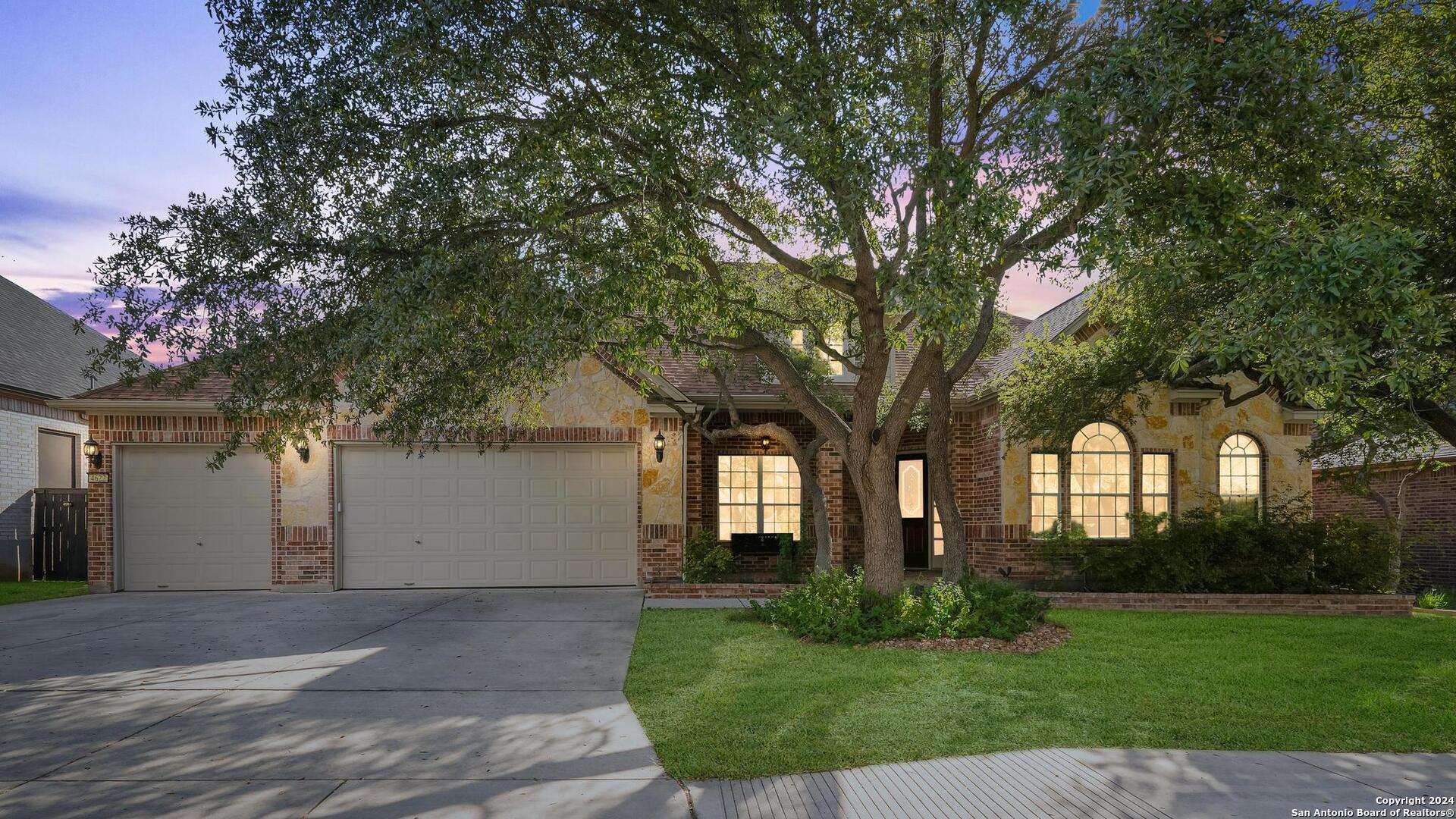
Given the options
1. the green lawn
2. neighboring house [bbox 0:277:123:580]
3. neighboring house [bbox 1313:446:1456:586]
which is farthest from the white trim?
neighboring house [bbox 1313:446:1456:586]

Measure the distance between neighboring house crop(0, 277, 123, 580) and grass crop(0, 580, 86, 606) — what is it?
0.89 metres

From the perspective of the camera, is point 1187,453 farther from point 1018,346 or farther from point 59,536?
point 59,536

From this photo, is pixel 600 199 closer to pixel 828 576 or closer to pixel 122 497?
pixel 828 576

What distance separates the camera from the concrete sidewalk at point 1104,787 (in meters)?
4.52

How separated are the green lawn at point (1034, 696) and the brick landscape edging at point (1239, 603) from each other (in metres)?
1.96

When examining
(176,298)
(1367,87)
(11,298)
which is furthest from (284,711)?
(11,298)

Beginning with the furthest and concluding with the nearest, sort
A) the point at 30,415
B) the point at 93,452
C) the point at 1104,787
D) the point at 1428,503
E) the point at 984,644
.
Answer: the point at 30,415 < the point at 1428,503 < the point at 93,452 < the point at 984,644 < the point at 1104,787

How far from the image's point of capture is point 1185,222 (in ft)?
22.5

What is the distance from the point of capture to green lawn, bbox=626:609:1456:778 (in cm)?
562

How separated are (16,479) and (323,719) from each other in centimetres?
1663

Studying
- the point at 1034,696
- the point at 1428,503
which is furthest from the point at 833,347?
the point at 1428,503

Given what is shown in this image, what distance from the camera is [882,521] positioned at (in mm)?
10219

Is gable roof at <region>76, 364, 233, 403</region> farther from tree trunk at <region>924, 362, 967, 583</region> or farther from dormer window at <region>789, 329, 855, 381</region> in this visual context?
tree trunk at <region>924, 362, 967, 583</region>

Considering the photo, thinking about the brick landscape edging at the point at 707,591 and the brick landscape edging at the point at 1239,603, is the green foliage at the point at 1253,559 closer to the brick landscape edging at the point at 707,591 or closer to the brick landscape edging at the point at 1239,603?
the brick landscape edging at the point at 1239,603
